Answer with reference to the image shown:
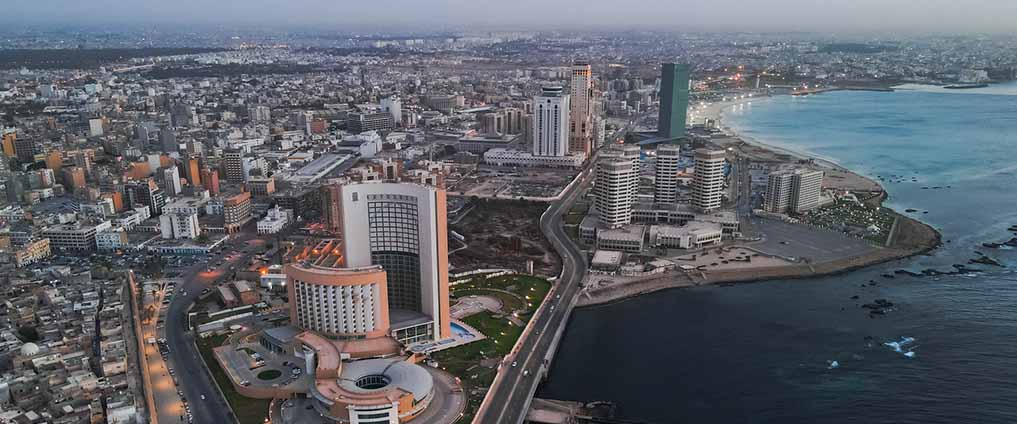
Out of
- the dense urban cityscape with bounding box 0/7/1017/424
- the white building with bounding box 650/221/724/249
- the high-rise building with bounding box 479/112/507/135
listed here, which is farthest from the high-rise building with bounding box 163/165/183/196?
the white building with bounding box 650/221/724/249

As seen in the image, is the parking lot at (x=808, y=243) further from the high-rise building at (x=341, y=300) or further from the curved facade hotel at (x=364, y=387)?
the curved facade hotel at (x=364, y=387)

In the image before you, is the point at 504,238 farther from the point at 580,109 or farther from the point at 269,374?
the point at 580,109

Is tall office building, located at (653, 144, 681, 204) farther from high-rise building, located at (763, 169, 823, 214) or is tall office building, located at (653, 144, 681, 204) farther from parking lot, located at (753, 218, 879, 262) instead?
high-rise building, located at (763, 169, 823, 214)

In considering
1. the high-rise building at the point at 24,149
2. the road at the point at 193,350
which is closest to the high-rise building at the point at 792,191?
the road at the point at 193,350

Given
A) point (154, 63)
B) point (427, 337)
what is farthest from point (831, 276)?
point (154, 63)

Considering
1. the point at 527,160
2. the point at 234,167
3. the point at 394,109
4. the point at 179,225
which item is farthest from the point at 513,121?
the point at 179,225
